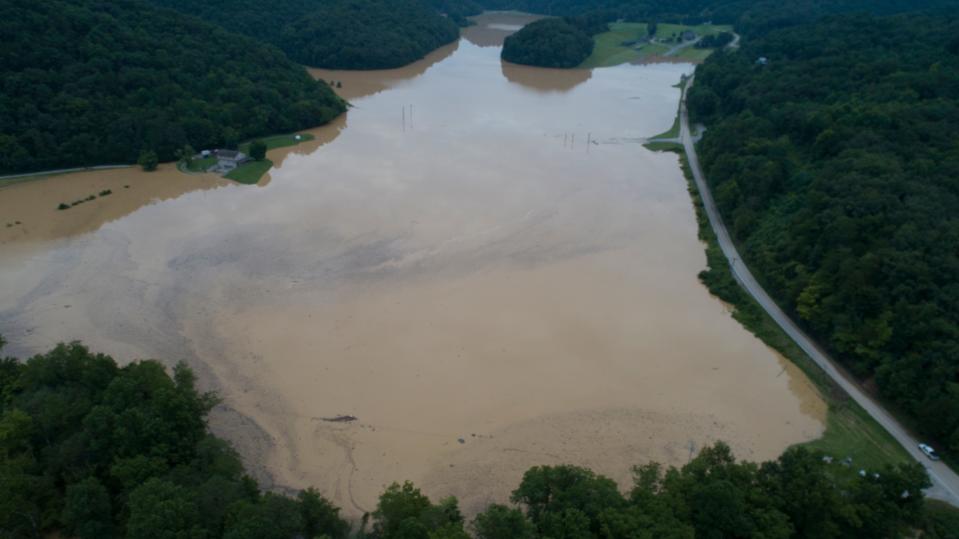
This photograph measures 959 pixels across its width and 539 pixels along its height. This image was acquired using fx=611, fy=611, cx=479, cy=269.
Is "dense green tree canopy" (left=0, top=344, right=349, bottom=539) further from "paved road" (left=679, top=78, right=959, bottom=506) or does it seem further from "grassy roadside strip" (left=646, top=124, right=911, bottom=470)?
"paved road" (left=679, top=78, right=959, bottom=506)

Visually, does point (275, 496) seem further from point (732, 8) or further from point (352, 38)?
point (732, 8)

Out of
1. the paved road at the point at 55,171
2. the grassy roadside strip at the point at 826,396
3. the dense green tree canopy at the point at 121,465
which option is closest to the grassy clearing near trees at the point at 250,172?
the paved road at the point at 55,171

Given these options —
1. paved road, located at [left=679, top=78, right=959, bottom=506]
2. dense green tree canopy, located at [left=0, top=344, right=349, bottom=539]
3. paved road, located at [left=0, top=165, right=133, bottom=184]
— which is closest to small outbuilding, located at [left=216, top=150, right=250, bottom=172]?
paved road, located at [left=0, top=165, right=133, bottom=184]

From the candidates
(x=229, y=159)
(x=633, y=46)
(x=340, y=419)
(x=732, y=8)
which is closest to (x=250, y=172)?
(x=229, y=159)

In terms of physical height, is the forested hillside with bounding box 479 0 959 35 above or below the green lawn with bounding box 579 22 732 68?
above

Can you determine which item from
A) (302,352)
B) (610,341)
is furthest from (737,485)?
(302,352)
